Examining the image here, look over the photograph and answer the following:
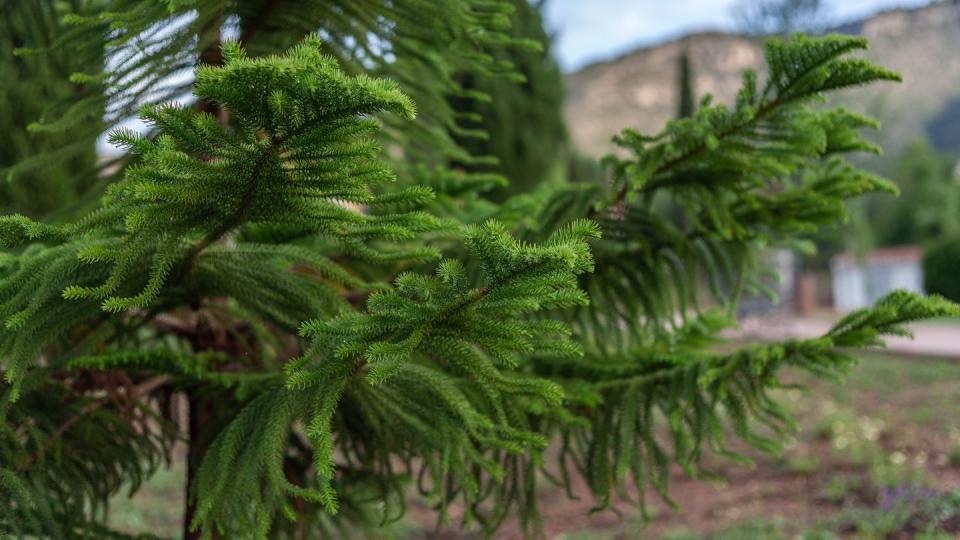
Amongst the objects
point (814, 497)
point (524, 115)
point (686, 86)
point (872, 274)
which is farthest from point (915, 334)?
point (872, 274)

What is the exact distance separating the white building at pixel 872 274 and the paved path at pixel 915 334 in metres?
4.74

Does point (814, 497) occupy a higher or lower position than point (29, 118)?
lower

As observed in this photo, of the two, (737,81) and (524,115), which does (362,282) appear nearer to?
(524,115)

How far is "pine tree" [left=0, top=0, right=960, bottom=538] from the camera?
4.04ft

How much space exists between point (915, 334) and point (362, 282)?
43.7ft

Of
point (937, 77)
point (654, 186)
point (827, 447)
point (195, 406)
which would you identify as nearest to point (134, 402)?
point (195, 406)

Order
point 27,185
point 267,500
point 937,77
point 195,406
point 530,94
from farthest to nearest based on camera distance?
point 937,77 → point 530,94 → point 27,185 → point 195,406 → point 267,500

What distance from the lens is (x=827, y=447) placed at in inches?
291

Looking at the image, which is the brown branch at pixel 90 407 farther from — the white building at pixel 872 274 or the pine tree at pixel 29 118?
the white building at pixel 872 274

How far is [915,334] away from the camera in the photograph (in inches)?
509

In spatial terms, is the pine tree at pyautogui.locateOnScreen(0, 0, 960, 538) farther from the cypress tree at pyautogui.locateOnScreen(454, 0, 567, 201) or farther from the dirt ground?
the cypress tree at pyautogui.locateOnScreen(454, 0, 567, 201)

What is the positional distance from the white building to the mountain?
448 cm

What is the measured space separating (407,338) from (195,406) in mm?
1225

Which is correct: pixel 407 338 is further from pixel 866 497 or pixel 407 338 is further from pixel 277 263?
pixel 866 497
